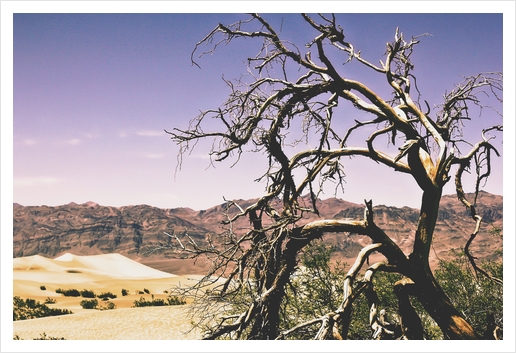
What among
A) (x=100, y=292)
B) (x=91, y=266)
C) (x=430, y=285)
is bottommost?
(x=100, y=292)

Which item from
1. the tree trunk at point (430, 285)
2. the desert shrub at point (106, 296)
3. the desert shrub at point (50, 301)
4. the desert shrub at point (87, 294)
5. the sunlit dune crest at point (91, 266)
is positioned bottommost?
the desert shrub at point (106, 296)

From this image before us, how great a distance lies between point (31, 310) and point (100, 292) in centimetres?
983

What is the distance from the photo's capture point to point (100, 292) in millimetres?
36344

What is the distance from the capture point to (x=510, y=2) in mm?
6273

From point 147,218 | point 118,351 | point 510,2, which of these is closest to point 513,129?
point 510,2

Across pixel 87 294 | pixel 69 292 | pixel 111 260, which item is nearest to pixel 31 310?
pixel 69 292

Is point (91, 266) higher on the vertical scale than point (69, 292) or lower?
higher

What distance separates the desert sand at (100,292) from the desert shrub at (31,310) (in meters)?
1.06

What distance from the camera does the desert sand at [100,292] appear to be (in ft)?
68.1

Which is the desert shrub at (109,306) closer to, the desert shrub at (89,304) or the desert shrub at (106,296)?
the desert shrub at (89,304)

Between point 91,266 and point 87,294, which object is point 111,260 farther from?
point 87,294

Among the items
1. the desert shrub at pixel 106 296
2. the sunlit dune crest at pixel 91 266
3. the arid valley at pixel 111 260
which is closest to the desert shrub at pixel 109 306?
the arid valley at pixel 111 260

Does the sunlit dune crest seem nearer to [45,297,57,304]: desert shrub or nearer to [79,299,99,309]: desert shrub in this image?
[45,297,57,304]: desert shrub

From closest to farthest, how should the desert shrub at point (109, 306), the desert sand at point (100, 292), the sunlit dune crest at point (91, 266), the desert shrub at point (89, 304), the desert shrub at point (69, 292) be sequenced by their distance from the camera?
the desert sand at point (100, 292), the desert shrub at point (109, 306), the desert shrub at point (89, 304), the desert shrub at point (69, 292), the sunlit dune crest at point (91, 266)
